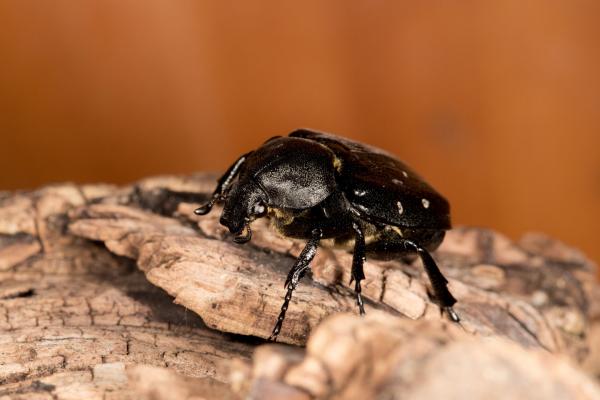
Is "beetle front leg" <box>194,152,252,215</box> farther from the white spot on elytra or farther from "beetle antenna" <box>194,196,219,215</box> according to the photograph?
the white spot on elytra

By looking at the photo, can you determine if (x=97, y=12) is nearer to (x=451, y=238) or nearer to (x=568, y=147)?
(x=451, y=238)

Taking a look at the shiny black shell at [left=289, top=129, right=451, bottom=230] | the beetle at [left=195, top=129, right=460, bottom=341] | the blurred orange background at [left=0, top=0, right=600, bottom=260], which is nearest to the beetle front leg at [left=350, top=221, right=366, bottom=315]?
the beetle at [left=195, top=129, right=460, bottom=341]

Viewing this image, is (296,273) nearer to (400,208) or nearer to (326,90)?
(400,208)

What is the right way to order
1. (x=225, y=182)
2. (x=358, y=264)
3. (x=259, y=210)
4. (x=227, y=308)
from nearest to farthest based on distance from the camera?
(x=227, y=308) → (x=358, y=264) → (x=259, y=210) → (x=225, y=182)

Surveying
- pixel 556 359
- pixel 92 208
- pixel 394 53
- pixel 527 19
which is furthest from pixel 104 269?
pixel 527 19

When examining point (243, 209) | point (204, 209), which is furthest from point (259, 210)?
point (204, 209)

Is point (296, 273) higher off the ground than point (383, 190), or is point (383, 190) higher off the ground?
point (383, 190)

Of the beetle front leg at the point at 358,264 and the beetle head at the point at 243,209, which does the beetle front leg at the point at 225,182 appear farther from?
the beetle front leg at the point at 358,264
